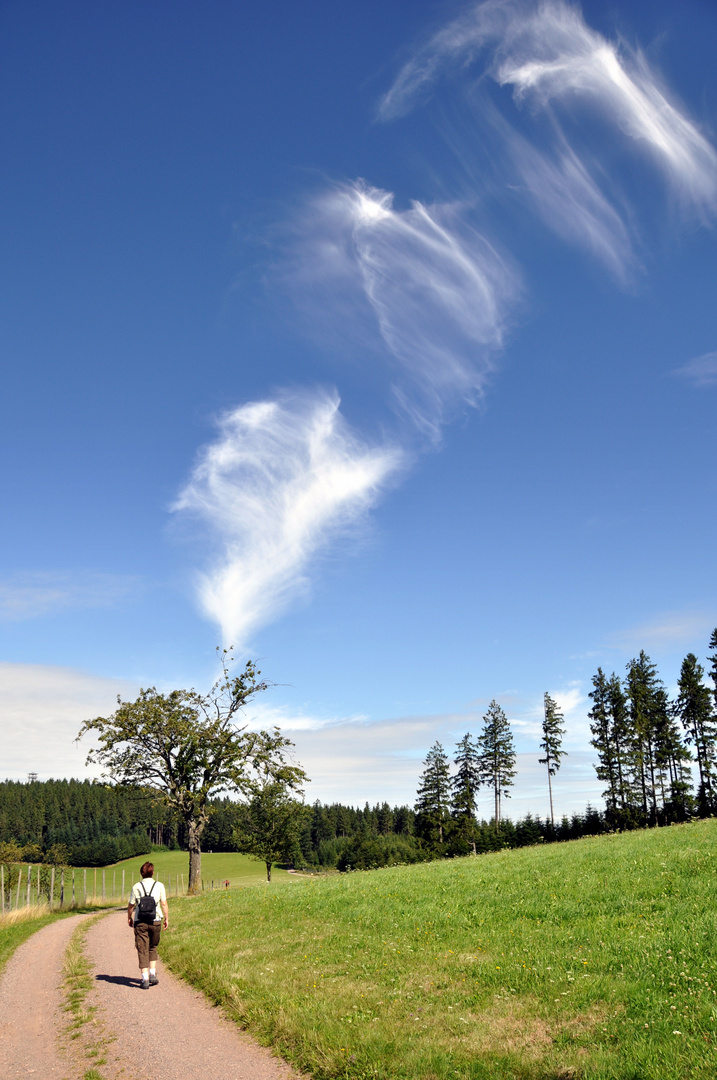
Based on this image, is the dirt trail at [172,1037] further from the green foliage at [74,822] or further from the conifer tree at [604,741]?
the green foliage at [74,822]

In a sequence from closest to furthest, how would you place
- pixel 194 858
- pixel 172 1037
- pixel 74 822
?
1. pixel 172 1037
2. pixel 194 858
3. pixel 74 822

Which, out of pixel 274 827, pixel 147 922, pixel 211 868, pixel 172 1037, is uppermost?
pixel 147 922

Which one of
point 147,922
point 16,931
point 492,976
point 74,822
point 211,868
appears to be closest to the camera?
point 492,976

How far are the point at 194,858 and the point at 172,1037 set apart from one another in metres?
29.8

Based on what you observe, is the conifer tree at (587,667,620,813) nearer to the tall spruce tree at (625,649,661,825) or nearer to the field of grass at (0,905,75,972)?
the tall spruce tree at (625,649,661,825)

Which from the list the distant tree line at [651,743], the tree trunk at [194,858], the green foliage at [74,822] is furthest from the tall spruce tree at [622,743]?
the green foliage at [74,822]

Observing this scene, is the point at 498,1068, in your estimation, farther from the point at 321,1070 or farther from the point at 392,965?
the point at 392,965

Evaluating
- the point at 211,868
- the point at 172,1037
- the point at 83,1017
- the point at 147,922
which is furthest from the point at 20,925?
the point at 211,868

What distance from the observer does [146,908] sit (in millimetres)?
13273

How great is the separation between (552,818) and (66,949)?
7071 centimetres

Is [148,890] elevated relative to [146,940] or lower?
elevated

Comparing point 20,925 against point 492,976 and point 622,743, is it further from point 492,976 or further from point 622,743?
point 622,743

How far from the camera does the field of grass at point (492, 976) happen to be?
7.25 metres

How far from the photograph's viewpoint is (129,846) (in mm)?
159750
